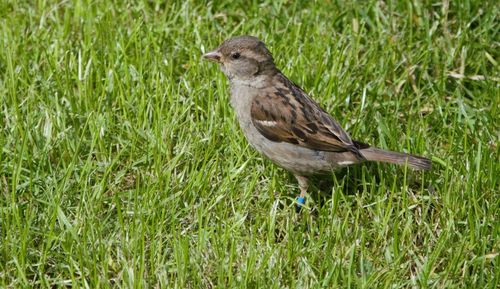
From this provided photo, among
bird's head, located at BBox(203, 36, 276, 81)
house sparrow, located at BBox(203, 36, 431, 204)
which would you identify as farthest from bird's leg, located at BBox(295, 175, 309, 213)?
bird's head, located at BBox(203, 36, 276, 81)

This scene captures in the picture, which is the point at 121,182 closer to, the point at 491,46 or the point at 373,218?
the point at 373,218

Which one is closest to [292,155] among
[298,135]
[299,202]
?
[298,135]

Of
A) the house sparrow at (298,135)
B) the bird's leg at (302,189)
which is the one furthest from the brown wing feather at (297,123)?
the bird's leg at (302,189)

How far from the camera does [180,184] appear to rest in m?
4.89

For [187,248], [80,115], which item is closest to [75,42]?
[80,115]

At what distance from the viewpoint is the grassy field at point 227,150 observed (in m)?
4.27

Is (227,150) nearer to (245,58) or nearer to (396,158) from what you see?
(245,58)

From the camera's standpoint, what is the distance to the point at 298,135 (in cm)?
496

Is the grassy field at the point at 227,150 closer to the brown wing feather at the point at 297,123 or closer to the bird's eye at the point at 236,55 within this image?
the brown wing feather at the point at 297,123

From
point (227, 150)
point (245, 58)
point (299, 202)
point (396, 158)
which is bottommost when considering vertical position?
point (299, 202)

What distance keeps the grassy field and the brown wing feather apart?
0.22 meters

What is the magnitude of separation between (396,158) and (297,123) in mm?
562

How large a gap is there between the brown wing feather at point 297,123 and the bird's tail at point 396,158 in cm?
7

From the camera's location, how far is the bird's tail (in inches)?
186
